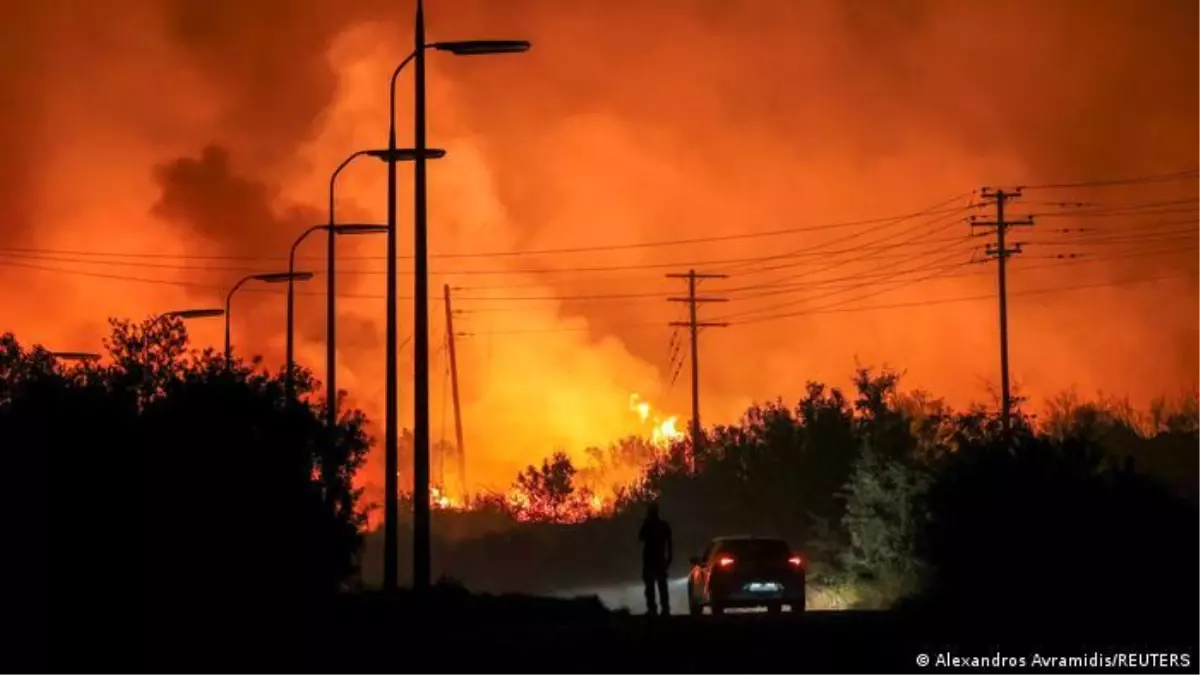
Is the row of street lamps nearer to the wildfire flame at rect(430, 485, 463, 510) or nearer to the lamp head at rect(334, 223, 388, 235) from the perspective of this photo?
the lamp head at rect(334, 223, 388, 235)

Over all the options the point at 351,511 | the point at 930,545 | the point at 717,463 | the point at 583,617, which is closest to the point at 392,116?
the point at 351,511

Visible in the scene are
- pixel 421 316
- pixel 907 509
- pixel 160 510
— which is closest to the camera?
pixel 160 510

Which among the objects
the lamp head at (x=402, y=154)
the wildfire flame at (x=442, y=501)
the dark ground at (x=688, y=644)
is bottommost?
the dark ground at (x=688, y=644)

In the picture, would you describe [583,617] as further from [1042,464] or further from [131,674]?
[131,674]

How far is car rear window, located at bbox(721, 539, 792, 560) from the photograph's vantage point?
4603 cm

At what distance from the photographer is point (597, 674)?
22.1m

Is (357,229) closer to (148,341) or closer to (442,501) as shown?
(148,341)

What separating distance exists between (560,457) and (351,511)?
87967 mm

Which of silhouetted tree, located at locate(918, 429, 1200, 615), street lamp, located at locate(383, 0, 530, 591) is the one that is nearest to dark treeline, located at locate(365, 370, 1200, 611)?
silhouetted tree, located at locate(918, 429, 1200, 615)

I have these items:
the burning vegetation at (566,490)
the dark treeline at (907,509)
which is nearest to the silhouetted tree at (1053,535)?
the dark treeline at (907,509)

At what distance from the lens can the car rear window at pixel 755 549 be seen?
46.0 meters

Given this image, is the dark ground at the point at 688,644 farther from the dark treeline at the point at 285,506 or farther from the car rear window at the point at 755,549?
the car rear window at the point at 755,549

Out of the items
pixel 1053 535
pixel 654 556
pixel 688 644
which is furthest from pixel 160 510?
pixel 1053 535

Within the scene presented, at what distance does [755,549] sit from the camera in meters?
46.3
